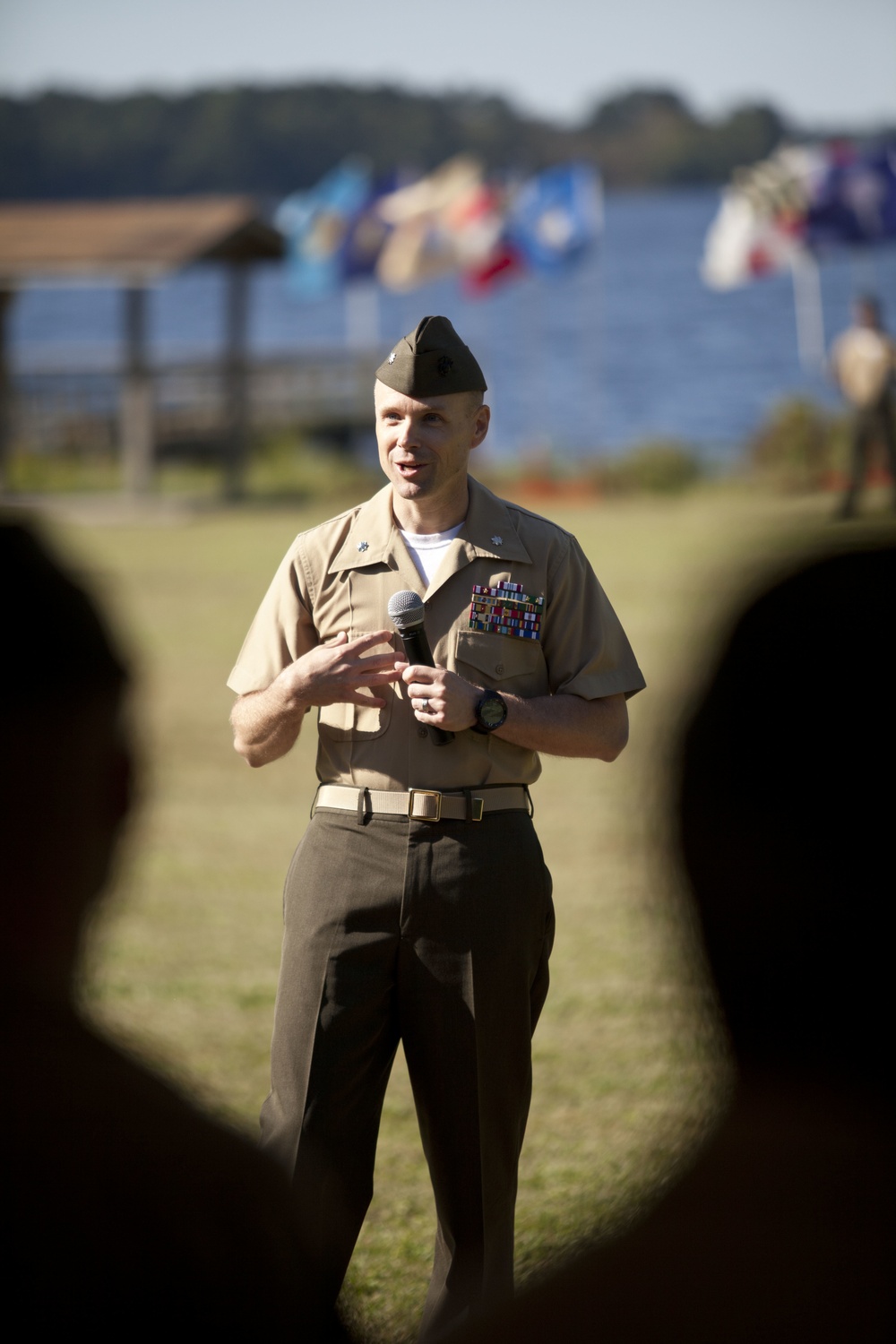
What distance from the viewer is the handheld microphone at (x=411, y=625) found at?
2014 mm

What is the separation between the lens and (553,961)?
15.4 ft

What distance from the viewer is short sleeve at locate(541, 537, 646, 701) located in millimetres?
2207

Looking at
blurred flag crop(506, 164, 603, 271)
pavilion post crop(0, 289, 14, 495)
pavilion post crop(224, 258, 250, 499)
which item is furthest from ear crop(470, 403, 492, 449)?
blurred flag crop(506, 164, 603, 271)

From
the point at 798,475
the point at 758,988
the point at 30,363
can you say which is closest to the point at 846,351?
the point at 798,475

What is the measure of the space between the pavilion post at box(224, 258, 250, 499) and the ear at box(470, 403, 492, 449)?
52.4ft

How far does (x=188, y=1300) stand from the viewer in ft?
3.13

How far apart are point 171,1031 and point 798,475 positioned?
1408cm

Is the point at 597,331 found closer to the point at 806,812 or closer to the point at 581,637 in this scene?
the point at 581,637

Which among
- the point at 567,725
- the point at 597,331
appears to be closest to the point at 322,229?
the point at 567,725

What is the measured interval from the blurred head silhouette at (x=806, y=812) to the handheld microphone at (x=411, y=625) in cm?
106

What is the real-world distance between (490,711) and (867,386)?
44.2 feet

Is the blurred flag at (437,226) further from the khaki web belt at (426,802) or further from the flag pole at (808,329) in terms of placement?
the khaki web belt at (426,802)

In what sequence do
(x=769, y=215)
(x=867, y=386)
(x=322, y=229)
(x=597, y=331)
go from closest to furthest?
(x=867, y=386)
(x=769, y=215)
(x=322, y=229)
(x=597, y=331)

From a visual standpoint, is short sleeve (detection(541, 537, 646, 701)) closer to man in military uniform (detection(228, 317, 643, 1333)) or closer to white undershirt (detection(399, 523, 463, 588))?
man in military uniform (detection(228, 317, 643, 1333))
